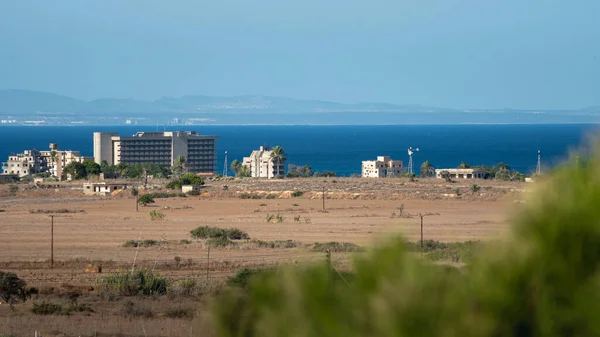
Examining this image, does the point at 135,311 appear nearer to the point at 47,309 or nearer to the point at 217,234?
the point at 47,309

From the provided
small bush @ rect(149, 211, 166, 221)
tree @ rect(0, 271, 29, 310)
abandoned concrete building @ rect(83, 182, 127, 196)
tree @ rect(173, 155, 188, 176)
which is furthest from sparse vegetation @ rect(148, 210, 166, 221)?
tree @ rect(173, 155, 188, 176)

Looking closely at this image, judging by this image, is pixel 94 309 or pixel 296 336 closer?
pixel 296 336

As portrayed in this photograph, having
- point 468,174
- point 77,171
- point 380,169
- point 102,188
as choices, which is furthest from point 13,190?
point 380,169

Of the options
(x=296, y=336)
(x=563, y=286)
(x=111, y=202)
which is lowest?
(x=111, y=202)

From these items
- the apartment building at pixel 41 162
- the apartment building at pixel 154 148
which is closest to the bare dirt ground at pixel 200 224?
the apartment building at pixel 41 162

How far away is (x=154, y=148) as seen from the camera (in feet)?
506

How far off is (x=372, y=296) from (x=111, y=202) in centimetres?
6688

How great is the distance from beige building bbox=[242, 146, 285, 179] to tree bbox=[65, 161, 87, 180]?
2545 centimetres

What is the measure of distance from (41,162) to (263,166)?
34583mm

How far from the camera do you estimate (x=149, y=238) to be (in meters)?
43.2

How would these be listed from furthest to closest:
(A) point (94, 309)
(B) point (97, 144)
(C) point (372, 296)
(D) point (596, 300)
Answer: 1. (B) point (97, 144)
2. (A) point (94, 309)
3. (C) point (372, 296)
4. (D) point (596, 300)

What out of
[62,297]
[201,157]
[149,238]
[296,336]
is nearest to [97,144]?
[201,157]

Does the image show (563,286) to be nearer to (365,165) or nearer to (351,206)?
(351,206)

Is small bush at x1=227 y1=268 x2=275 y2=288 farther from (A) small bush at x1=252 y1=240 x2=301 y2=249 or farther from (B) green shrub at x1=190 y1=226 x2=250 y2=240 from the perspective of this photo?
(B) green shrub at x1=190 y1=226 x2=250 y2=240
